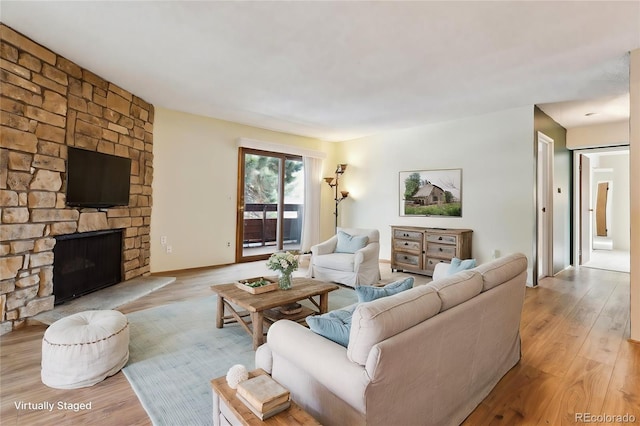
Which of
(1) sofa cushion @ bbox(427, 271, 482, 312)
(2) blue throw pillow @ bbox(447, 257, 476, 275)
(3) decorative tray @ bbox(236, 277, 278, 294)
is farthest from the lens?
(3) decorative tray @ bbox(236, 277, 278, 294)

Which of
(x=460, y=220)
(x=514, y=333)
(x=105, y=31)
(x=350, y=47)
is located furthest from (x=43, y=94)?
(x=460, y=220)

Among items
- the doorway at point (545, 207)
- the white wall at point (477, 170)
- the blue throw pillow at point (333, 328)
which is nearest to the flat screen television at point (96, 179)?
the blue throw pillow at point (333, 328)

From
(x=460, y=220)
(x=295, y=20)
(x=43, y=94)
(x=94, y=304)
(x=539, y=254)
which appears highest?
(x=295, y=20)

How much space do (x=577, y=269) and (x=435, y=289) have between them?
5696mm

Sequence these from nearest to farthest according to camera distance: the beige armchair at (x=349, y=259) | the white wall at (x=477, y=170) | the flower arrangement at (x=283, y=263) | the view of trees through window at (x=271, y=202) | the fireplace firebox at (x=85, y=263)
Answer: the flower arrangement at (x=283, y=263) → the fireplace firebox at (x=85, y=263) → the beige armchair at (x=349, y=259) → the white wall at (x=477, y=170) → the view of trees through window at (x=271, y=202)

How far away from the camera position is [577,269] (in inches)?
217

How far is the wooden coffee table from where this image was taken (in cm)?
241

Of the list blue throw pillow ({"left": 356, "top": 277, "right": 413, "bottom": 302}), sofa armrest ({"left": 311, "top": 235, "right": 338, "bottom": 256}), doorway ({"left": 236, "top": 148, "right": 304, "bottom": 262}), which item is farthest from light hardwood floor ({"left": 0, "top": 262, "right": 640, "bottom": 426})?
doorway ({"left": 236, "top": 148, "right": 304, "bottom": 262})

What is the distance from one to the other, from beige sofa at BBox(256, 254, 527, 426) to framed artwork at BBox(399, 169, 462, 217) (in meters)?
3.39

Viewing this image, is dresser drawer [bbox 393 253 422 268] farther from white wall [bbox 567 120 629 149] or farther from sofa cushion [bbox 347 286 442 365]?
sofa cushion [bbox 347 286 442 365]

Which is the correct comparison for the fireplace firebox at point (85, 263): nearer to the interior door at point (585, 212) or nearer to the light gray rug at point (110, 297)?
the light gray rug at point (110, 297)

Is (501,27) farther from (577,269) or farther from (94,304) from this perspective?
(577,269)

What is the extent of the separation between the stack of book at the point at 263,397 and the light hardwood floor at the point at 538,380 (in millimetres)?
898

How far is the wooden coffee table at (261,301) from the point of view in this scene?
241 centimetres
